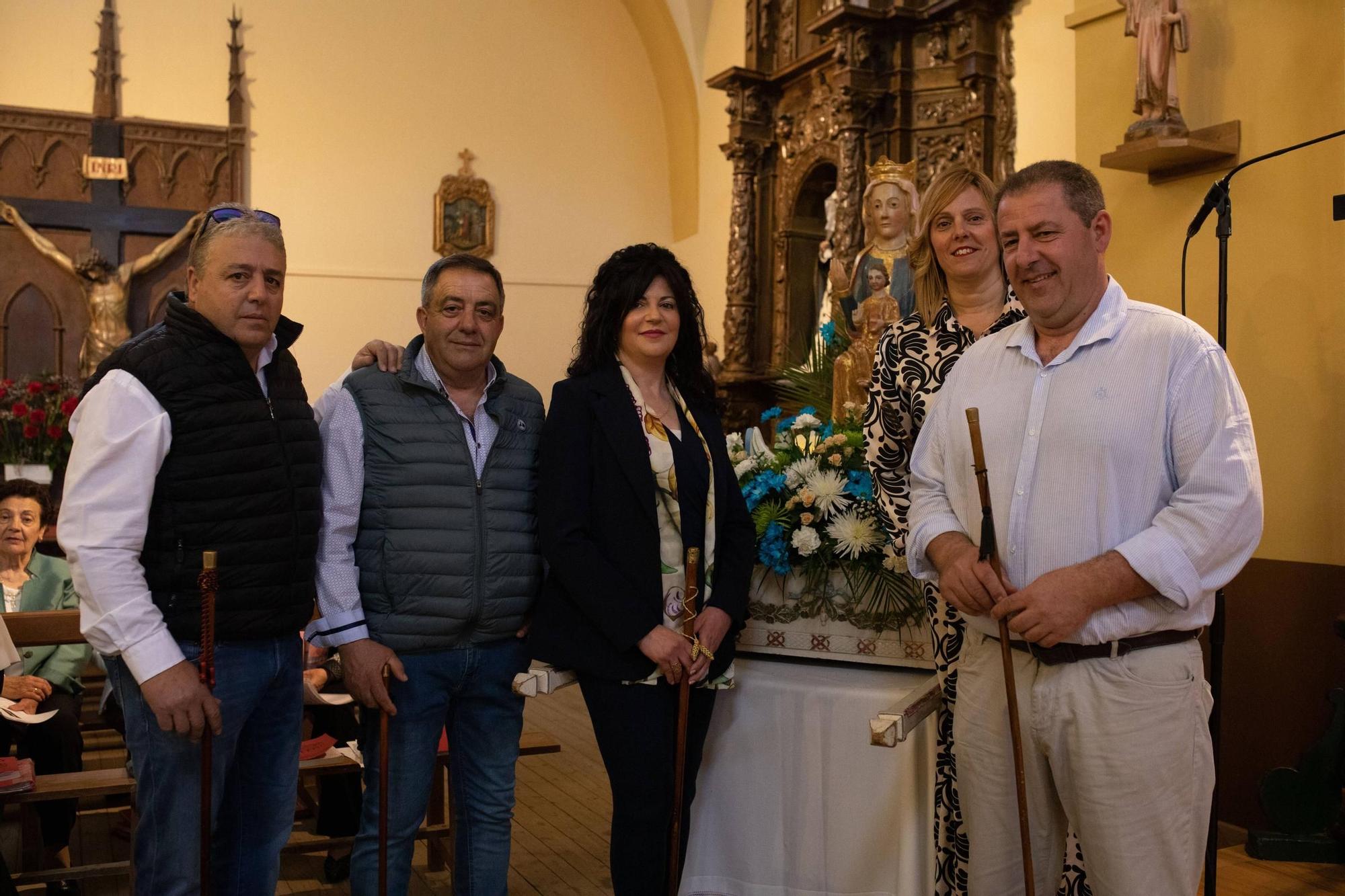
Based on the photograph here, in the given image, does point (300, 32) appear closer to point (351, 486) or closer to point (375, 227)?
point (375, 227)

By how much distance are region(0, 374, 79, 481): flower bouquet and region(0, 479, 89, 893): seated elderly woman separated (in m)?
2.66

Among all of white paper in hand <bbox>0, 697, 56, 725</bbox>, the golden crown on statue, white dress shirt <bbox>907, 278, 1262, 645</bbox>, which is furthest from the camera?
the golden crown on statue

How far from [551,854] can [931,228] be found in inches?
94.5

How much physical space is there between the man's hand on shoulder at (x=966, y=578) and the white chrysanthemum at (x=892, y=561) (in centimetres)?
64

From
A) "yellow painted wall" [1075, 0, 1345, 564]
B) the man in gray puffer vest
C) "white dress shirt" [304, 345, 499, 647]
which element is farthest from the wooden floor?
"white dress shirt" [304, 345, 499, 647]

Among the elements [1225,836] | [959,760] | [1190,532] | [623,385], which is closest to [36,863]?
[623,385]

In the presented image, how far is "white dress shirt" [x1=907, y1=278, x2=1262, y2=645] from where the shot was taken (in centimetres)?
170

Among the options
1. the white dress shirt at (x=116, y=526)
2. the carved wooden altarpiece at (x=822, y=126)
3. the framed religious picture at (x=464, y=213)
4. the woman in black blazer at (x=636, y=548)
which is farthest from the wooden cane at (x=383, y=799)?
the framed religious picture at (x=464, y=213)

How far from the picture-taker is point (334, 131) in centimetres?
982

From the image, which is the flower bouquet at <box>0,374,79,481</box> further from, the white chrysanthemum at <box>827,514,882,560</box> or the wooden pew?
the white chrysanthemum at <box>827,514,882,560</box>

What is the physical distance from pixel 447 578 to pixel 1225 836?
9.84ft

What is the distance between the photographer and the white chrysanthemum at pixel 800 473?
9.25ft

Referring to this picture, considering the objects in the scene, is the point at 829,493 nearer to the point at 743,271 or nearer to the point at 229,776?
the point at 229,776

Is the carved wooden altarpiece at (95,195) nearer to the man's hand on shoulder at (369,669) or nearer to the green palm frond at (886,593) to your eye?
the man's hand on shoulder at (369,669)
